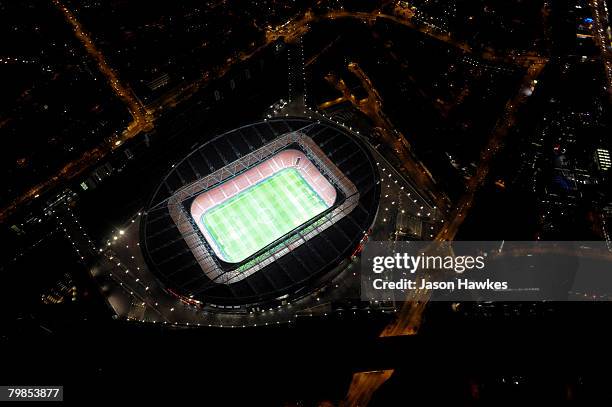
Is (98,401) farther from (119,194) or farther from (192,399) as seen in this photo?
(119,194)

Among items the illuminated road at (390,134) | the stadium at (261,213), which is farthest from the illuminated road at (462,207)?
the stadium at (261,213)

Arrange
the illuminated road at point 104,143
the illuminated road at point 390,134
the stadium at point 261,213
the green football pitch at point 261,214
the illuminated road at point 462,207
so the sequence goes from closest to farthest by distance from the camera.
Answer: the illuminated road at point 462,207 → the stadium at point 261,213 → the green football pitch at point 261,214 → the illuminated road at point 104,143 → the illuminated road at point 390,134

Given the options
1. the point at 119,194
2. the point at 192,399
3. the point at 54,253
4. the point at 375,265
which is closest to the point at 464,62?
the point at 375,265

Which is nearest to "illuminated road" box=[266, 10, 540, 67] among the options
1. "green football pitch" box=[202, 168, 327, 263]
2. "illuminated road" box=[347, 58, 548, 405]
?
"illuminated road" box=[347, 58, 548, 405]

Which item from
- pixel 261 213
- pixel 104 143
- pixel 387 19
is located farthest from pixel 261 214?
pixel 387 19

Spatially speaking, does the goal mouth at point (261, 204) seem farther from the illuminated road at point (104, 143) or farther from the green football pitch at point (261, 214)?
the illuminated road at point (104, 143)

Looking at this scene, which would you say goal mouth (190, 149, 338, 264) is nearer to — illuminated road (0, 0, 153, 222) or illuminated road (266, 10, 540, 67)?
illuminated road (0, 0, 153, 222)
